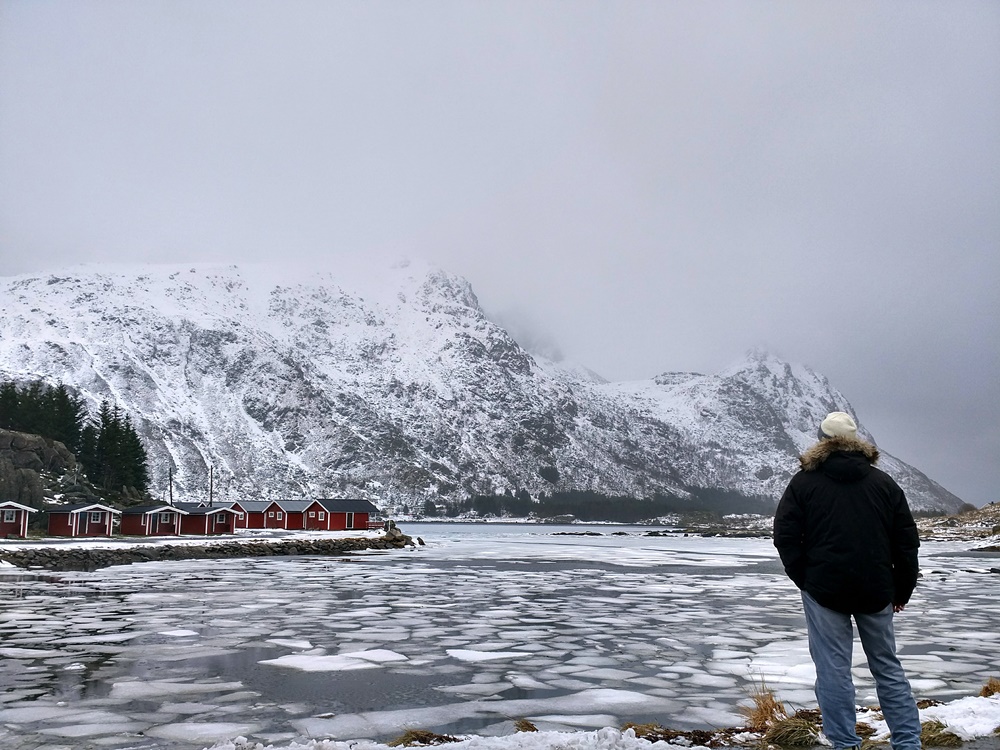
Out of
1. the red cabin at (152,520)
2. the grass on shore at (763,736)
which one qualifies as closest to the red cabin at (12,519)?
the red cabin at (152,520)

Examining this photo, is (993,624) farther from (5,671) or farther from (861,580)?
(5,671)

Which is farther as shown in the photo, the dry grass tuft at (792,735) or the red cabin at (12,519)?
the red cabin at (12,519)

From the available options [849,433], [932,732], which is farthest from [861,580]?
[932,732]

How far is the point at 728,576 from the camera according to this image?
3331cm

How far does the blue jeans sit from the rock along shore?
35567mm

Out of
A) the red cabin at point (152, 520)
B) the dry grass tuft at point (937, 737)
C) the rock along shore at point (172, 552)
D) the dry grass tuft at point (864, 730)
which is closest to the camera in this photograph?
the dry grass tuft at point (937, 737)

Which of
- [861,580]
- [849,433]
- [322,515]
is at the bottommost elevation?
[322,515]

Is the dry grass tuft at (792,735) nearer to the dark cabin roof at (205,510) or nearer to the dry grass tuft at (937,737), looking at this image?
the dry grass tuft at (937,737)

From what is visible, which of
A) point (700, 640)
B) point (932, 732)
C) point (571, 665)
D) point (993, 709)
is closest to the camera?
point (932, 732)

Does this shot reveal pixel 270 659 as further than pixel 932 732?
Yes

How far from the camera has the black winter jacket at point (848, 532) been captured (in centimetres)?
575

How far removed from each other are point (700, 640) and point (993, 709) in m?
7.16

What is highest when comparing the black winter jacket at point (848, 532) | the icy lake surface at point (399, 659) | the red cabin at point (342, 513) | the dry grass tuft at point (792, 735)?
the black winter jacket at point (848, 532)

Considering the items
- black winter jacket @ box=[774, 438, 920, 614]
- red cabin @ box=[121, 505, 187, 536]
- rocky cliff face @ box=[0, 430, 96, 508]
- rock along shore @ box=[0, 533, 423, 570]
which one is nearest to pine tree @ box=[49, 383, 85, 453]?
rocky cliff face @ box=[0, 430, 96, 508]
